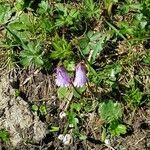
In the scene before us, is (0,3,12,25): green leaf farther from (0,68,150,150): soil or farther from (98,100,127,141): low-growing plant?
(98,100,127,141): low-growing plant

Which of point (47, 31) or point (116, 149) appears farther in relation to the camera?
point (47, 31)

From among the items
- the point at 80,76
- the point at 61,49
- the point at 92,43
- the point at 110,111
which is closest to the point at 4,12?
the point at 61,49

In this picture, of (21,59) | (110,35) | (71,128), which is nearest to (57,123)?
(71,128)

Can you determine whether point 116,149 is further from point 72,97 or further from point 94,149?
point 72,97

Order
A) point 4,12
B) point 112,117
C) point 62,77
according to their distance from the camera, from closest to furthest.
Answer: point 62,77 < point 112,117 < point 4,12

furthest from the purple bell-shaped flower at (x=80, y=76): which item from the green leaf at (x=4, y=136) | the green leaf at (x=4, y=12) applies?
the green leaf at (x=4, y=12)

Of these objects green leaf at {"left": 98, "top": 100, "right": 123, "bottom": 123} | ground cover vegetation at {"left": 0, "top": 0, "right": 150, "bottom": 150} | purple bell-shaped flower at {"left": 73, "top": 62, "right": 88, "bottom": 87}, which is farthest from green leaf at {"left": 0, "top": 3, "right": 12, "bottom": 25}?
green leaf at {"left": 98, "top": 100, "right": 123, "bottom": 123}

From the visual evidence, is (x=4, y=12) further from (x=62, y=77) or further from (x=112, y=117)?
(x=112, y=117)
